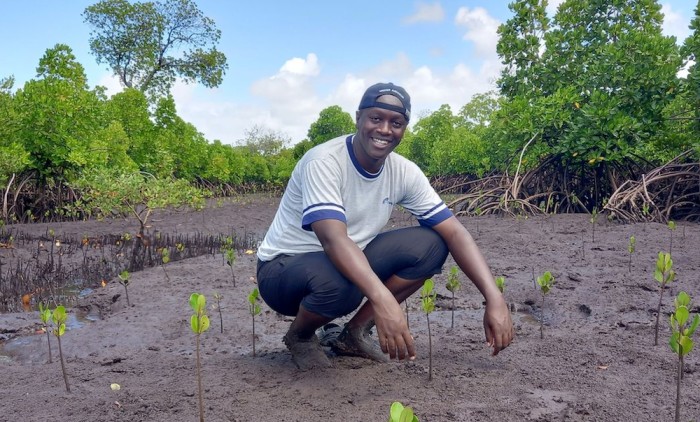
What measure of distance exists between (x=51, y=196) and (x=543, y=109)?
722cm

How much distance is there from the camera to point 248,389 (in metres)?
2.06

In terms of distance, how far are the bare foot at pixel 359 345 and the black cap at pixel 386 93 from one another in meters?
0.89

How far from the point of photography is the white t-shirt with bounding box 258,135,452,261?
201 cm

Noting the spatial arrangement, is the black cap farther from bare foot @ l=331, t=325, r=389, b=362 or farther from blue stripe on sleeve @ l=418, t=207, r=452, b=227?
bare foot @ l=331, t=325, r=389, b=362

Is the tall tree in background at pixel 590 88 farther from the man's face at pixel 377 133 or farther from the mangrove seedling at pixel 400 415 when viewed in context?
the mangrove seedling at pixel 400 415

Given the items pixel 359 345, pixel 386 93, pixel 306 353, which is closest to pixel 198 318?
pixel 306 353

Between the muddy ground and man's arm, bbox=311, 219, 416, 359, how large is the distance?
0.22 metres

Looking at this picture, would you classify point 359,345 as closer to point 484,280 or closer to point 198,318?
point 484,280

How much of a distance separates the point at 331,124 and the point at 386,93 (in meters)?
18.0

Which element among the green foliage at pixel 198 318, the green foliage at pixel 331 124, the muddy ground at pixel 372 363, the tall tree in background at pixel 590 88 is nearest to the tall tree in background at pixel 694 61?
the tall tree in background at pixel 590 88

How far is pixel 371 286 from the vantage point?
6.01 feet

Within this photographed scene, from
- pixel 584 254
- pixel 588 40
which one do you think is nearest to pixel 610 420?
pixel 584 254

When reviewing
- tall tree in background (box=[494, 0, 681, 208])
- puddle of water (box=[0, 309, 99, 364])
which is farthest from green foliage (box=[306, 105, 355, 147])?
puddle of water (box=[0, 309, 99, 364])

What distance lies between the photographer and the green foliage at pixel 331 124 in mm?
19875
